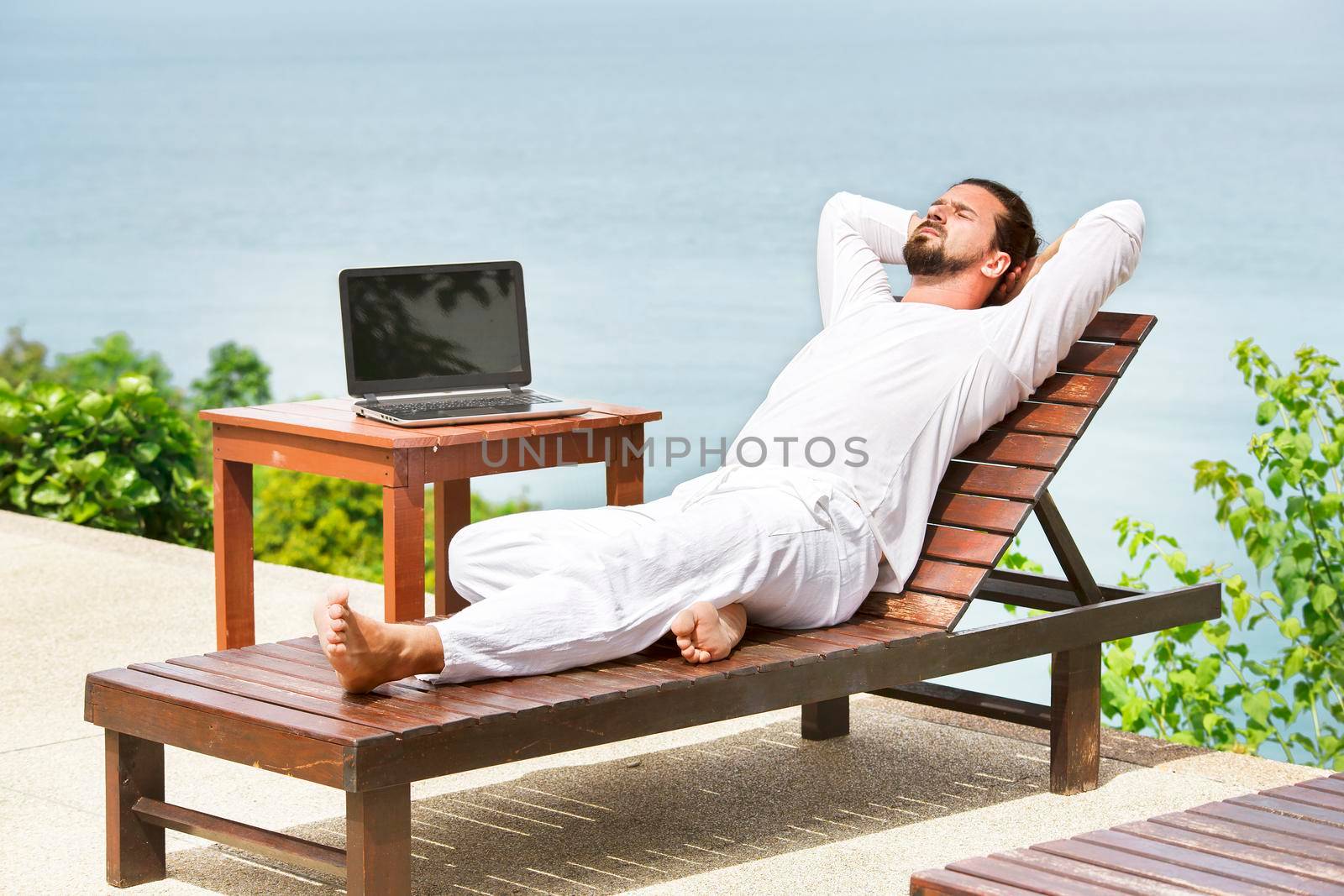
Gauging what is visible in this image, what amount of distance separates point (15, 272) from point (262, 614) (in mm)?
13691

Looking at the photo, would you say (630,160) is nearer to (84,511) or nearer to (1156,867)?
(84,511)

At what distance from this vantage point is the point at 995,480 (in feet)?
12.0

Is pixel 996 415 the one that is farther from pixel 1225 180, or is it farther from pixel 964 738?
pixel 1225 180

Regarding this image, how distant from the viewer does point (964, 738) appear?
4195 millimetres

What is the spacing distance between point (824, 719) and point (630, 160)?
47.2ft

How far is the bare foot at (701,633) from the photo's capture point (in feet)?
10.0

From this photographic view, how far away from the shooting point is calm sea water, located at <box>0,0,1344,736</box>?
13961 millimetres

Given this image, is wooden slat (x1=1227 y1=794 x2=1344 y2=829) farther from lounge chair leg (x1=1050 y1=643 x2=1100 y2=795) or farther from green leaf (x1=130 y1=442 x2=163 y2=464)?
green leaf (x1=130 y1=442 x2=163 y2=464)

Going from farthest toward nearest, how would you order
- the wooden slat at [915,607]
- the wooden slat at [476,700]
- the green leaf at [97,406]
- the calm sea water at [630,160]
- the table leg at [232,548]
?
the calm sea water at [630,160], the green leaf at [97,406], the table leg at [232,548], the wooden slat at [915,607], the wooden slat at [476,700]

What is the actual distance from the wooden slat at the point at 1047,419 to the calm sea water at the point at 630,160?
928 centimetres

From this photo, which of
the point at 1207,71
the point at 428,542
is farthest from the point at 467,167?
the point at 428,542

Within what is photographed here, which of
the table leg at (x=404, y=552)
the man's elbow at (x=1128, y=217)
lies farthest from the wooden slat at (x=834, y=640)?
the man's elbow at (x=1128, y=217)

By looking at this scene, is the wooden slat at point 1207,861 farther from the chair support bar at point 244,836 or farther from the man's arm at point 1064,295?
the man's arm at point 1064,295

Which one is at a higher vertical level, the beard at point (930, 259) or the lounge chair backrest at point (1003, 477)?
the beard at point (930, 259)
